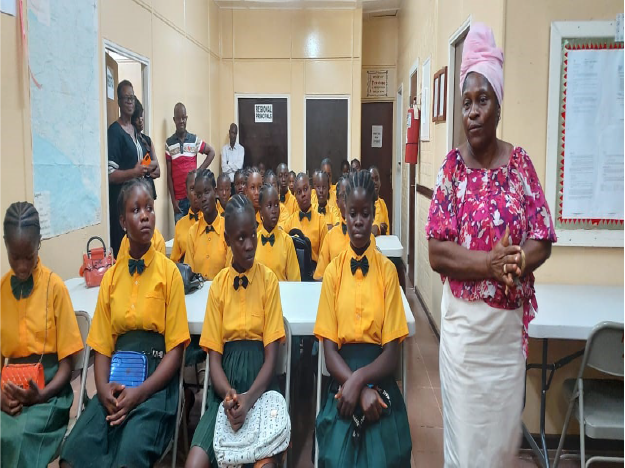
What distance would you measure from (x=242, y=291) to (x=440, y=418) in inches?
63.7

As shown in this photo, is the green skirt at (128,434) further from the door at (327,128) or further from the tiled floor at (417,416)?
the door at (327,128)

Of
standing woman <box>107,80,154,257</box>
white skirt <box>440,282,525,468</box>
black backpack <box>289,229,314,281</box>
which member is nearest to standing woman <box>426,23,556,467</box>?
white skirt <box>440,282,525,468</box>

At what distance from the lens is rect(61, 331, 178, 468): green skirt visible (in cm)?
195

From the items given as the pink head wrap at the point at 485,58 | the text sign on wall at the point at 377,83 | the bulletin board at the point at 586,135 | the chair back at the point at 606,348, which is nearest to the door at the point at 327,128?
the text sign on wall at the point at 377,83

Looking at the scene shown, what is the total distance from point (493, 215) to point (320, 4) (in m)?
7.60

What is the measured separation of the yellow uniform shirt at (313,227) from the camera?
4.30 meters

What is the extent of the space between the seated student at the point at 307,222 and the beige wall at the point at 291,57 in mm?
4559

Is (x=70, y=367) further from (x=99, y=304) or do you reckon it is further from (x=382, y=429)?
(x=382, y=429)

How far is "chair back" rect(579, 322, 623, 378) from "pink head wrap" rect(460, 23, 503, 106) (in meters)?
1.10

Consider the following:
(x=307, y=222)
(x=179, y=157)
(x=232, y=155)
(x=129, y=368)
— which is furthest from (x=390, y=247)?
(x=232, y=155)

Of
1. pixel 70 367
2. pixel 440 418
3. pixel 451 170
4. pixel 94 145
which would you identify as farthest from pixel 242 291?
pixel 94 145

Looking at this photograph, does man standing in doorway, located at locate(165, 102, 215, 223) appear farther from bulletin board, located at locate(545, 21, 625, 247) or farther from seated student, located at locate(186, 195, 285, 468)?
bulletin board, located at locate(545, 21, 625, 247)

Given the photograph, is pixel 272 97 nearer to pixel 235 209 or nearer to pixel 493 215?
pixel 235 209

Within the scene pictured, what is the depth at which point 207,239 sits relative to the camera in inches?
138
